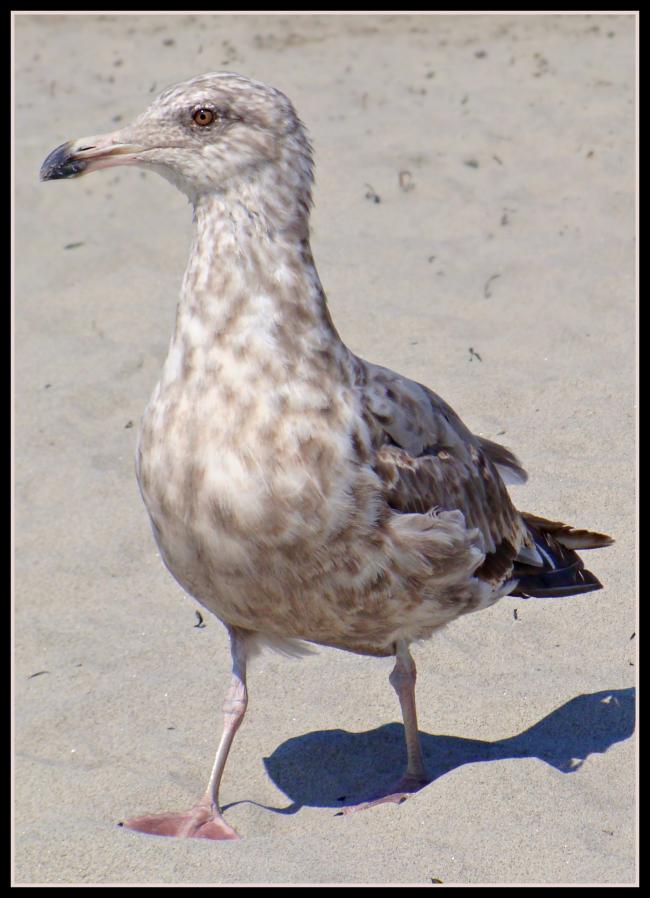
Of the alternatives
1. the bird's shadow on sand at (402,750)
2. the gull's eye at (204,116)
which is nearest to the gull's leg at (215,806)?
the bird's shadow on sand at (402,750)

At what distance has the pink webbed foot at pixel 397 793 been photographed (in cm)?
400

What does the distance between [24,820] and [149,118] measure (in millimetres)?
2006

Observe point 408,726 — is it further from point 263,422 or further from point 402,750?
point 263,422

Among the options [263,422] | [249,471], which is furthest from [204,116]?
[249,471]

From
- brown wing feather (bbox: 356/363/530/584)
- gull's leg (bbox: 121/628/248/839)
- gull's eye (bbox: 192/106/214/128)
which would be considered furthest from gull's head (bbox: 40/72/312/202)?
gull's leg (bbox: 121/628/248/839)

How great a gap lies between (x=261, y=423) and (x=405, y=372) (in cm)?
297

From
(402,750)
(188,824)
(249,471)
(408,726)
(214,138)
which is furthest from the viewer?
(402,750)

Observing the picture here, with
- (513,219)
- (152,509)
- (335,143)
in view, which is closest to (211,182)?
(152,509)

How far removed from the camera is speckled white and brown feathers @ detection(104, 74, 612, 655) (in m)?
3.53

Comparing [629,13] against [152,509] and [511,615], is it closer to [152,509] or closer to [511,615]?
[511,615]

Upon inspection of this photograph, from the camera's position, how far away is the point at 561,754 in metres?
4.23

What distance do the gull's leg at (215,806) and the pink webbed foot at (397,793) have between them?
0.37 meters

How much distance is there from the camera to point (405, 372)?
253 inches

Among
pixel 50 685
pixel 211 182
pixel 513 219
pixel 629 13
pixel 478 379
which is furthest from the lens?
pixel 629 13
